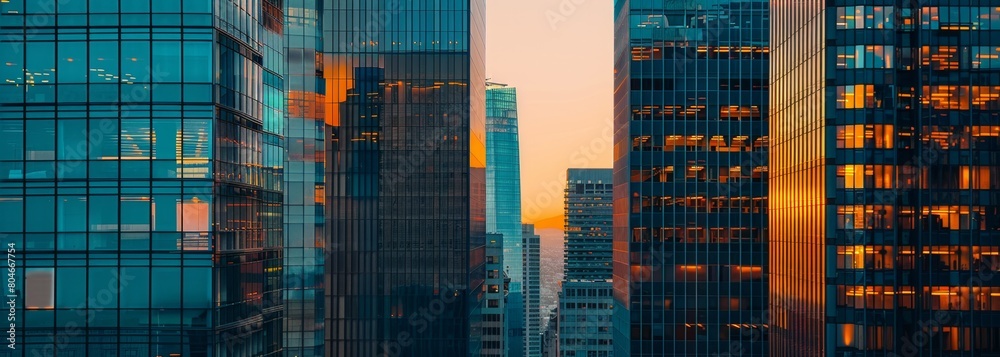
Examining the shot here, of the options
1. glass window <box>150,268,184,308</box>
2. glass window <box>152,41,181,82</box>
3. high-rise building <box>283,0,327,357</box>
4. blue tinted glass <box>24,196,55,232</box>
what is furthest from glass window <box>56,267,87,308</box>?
high-rise building <box>283,0,327,357</box>

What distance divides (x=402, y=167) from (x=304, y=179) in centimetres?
1374

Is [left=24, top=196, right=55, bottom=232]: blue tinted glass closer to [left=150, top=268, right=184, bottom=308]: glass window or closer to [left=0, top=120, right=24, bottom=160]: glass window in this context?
[left=0, top=120, right=24, bottom=160]: glass window

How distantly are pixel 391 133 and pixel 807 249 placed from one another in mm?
51458

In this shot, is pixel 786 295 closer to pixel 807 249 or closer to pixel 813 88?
pixel 807 249

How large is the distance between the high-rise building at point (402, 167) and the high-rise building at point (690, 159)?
19452 millimetres

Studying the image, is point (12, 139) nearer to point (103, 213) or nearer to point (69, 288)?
point (103, 213)

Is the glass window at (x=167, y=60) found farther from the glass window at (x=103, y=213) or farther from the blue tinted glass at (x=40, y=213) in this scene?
the blue tinted glass at (x=40, y=213)

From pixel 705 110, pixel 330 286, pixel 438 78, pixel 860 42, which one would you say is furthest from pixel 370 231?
pixel 860 42

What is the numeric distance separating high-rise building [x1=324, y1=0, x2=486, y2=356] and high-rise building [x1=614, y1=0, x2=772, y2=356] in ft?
63.8

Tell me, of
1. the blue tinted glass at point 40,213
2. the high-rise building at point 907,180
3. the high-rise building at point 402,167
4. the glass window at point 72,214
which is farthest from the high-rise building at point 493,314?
the blue tinted glass at point 40,213

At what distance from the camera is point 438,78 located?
108 meters

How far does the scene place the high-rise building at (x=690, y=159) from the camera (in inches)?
4188

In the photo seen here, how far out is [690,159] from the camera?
107438 mm

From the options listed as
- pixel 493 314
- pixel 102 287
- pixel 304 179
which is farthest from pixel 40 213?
pixel 493 314
